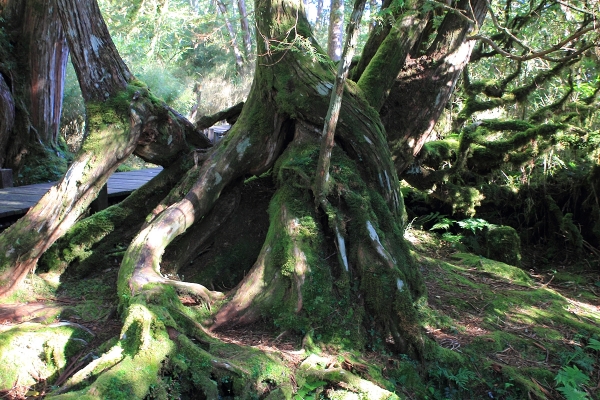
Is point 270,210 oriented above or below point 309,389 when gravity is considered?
above

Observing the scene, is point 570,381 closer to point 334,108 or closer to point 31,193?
point 334,108

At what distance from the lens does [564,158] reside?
8633 mm

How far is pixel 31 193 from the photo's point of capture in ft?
27.7

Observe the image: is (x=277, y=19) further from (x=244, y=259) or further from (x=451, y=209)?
(x=451, y=209)

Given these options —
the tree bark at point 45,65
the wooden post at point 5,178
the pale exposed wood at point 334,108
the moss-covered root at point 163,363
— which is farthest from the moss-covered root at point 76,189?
the tree bark at point 45,65

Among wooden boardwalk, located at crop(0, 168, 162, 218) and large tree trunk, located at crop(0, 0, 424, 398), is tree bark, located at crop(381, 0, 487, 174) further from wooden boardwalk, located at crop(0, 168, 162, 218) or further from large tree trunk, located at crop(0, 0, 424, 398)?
wooden boardwalk, located at crop(0, 168, 162, 218)

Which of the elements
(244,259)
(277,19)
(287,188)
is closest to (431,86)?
(277,19)

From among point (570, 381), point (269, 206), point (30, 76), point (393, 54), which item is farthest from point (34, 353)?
point (30, 76)

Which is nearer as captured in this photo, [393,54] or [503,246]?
[393,54]

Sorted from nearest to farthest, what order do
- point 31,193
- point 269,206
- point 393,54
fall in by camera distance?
1. point 269,206
2. point 393,54
3. point 31,193

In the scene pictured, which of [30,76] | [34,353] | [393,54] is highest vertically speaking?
[30,76]

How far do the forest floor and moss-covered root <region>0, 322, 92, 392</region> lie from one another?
0.16ft

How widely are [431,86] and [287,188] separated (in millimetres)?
2808

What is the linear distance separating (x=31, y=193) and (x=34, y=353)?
5.74 metres
